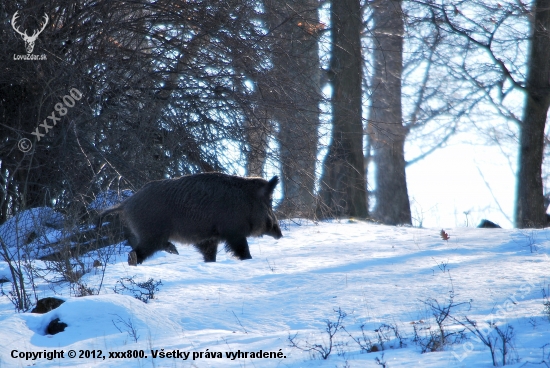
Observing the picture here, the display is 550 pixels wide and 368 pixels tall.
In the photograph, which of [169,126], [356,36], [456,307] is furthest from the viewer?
[356,36]

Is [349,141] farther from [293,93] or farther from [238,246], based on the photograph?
[238,246]

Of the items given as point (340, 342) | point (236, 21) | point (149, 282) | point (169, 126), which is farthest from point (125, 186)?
A: point (340, 342)

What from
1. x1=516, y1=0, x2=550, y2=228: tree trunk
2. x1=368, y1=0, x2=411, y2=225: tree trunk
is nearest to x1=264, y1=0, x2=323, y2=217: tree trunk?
x1=516, y1=0, x2=550, y2=228: tree trunk

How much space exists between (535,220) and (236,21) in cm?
879

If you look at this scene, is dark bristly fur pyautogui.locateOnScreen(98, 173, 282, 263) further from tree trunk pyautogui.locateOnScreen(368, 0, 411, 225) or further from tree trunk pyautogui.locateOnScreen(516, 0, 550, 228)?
tree trunk pyautogui.locateOnScreen(368, 0, 411, 225)

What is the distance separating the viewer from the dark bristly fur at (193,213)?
8633 mm

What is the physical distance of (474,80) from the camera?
17.3 meters

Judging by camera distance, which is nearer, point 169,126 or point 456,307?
point 456,307

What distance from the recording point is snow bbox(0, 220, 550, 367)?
4293mm

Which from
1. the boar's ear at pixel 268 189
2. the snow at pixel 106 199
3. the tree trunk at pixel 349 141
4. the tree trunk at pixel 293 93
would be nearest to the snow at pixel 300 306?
the boar's ear at pixel 268 189

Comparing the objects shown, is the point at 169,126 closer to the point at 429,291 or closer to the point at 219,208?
the point at 219,208

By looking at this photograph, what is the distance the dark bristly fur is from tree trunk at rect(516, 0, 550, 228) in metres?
8.83

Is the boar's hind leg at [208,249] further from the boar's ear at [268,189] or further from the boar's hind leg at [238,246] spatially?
the boar's ear at [268,189]

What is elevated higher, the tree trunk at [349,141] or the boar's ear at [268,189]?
the tree trunk at [349,141]
